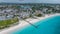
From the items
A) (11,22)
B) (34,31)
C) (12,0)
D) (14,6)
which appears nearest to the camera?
(34,31)

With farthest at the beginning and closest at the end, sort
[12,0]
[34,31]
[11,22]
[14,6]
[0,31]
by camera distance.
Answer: [12,0], [14,6], [11,22], [34,31], [0,31]

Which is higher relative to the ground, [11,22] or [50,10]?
[11,22]

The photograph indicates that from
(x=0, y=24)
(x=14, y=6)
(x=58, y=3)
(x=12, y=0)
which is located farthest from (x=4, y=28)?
(x=58, y=3)

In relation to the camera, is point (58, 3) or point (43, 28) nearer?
point (43, 28)

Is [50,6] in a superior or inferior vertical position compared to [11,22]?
inferior

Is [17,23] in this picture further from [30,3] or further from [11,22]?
[30,3]

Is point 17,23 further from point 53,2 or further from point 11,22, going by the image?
point 53,2

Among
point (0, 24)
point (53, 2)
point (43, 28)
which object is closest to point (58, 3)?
point (53, 2)

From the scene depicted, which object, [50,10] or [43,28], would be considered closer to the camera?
[43,28]

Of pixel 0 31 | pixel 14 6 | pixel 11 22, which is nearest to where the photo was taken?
pixel 0 31
